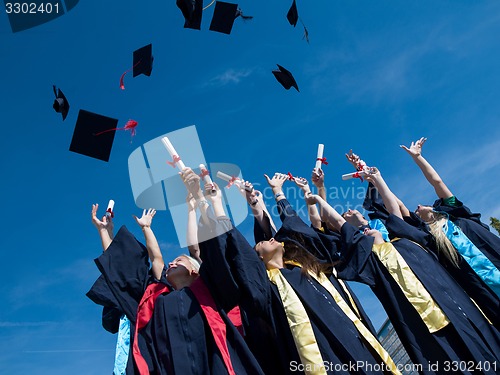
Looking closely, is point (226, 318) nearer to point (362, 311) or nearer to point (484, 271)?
point (362, 311)

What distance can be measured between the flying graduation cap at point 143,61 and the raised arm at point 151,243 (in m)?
1.57

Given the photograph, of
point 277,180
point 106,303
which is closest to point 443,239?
point 277,180

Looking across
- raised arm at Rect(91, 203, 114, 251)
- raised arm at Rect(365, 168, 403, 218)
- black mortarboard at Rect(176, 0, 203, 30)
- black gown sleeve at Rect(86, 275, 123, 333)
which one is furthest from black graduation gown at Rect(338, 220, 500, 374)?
black mortarboard at Rect(176, 0, 203, 30)

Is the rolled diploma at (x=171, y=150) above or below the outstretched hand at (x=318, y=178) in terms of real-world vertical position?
below

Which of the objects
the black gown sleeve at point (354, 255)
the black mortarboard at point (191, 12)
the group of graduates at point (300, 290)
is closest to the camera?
the group of graduates at point (300, 290)

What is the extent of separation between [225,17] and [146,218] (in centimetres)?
235

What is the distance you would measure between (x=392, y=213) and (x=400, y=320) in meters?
1.01

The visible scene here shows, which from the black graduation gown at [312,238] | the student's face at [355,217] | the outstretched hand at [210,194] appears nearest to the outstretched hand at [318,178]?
the student's face at [355,217]

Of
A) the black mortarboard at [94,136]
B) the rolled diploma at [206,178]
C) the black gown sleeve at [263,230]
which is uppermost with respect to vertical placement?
the black mortarboard at [94,136]

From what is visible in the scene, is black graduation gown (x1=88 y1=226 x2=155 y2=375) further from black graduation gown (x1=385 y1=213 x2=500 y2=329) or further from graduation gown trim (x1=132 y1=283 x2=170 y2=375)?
black graduation gown (x1=385 y1=213 x2=500 y2=329)

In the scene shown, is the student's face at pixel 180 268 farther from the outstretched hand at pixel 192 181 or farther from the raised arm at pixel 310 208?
the raised arm at pixel 310 208

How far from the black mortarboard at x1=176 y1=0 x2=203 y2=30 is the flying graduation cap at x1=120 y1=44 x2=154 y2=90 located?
64 centimetres

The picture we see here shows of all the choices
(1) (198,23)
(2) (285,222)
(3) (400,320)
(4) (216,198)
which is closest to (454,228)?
(3) (400,320)

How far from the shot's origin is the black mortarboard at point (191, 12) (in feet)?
15.4
